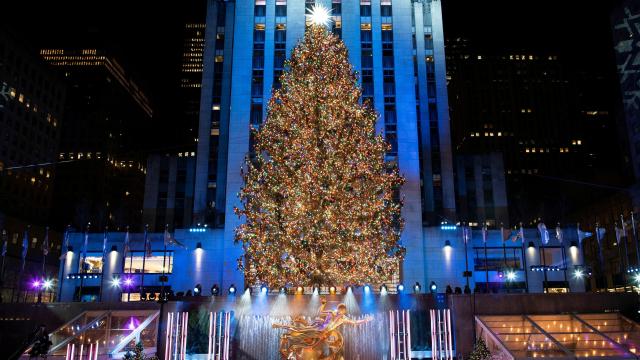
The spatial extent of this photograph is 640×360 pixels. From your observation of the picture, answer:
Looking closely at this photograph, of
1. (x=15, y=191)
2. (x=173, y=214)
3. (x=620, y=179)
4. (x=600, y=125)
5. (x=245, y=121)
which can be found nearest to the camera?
(x=245, y=121)

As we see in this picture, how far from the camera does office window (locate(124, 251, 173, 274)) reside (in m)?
50.8

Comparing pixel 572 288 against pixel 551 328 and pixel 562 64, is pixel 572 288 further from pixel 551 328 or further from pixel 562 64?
pixel 562 64

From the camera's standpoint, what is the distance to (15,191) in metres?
95.2

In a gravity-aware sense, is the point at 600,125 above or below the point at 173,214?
above

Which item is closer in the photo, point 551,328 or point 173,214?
point 551,328

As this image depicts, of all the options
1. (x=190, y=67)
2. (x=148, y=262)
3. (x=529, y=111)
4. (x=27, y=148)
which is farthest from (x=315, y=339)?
(x=190, y=67)

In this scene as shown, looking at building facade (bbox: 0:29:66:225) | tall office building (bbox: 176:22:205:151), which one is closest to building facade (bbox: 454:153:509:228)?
building facade (bbox: 0:29:66:225)

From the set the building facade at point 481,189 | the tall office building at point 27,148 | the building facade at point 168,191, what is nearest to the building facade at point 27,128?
the tall office building at point 27,148

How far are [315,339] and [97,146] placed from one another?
12301cm

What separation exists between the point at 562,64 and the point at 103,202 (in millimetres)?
122413

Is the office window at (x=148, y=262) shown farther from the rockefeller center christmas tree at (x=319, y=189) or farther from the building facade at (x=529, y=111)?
the building facade at (x=529, y=111)

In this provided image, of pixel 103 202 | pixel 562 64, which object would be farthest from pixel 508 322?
pixel 562 64

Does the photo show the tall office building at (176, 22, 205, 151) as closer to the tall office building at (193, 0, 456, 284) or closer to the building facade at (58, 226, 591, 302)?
the tall office building at (193, 0, 456, 284)

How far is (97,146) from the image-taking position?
5049 inches
